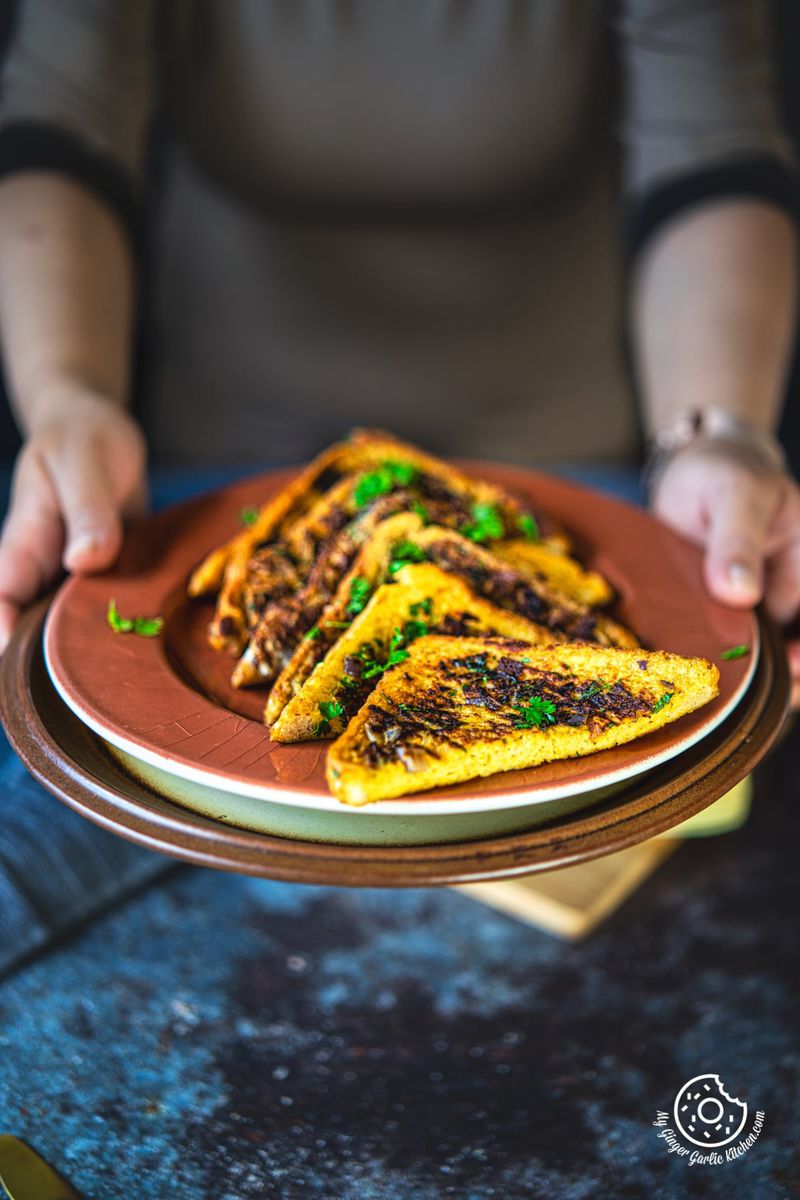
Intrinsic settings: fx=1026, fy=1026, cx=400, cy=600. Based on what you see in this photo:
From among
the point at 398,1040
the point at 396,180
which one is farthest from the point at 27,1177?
the point at 396,180

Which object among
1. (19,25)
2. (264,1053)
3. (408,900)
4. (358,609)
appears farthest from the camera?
(19,25)

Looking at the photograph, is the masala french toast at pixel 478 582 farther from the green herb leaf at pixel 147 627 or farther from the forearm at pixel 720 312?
the forearm at pixel 720 312

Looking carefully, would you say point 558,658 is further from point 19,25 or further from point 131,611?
point 19,25

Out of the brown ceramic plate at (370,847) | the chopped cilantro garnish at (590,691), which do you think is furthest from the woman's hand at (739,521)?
the chopped cilantro garnish at (590,691)

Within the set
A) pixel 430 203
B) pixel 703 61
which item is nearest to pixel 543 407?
pixel 430 203

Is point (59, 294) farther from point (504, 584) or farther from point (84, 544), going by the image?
point (504, 584)

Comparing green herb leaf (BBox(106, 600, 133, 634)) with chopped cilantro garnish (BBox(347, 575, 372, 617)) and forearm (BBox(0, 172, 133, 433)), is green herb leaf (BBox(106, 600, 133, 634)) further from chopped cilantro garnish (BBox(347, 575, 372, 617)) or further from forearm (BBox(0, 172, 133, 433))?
forearm (BBox(0, 172, 133, 433))
